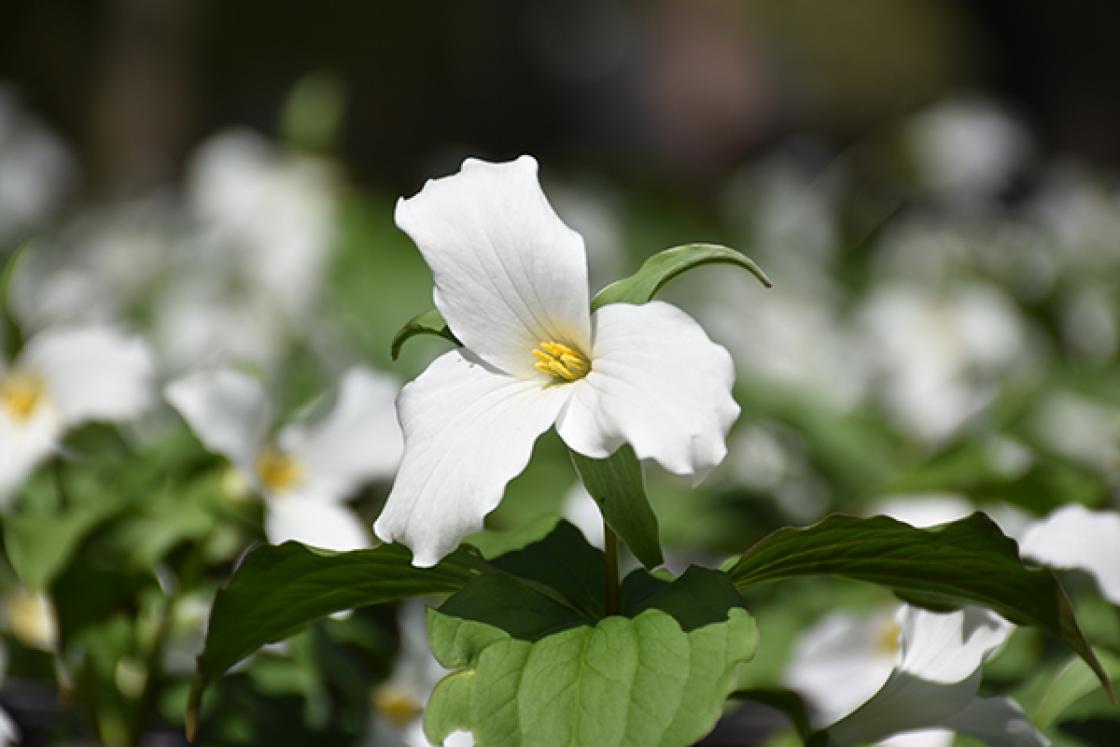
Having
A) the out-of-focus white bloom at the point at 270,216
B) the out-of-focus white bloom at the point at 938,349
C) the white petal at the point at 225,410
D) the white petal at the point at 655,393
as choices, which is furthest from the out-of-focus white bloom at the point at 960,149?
the white petal at the point at 655,393

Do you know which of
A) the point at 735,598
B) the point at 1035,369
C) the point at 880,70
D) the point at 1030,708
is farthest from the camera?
the point at 880,70

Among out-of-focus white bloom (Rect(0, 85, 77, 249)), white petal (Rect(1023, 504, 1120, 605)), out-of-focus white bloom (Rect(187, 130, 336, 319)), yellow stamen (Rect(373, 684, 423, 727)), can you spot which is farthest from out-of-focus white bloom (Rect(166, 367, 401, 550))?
out-of-focus white bloom (Rect(0, 85, 77, 249))

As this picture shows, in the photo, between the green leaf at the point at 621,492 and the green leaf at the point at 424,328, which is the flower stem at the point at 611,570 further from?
the green leaf at the point at 424,328

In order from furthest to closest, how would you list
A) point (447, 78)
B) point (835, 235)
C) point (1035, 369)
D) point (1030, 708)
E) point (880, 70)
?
point (880, 70)
point (447, 78)
point (835, 235)
point (1035, 369)
point (1030, 708)

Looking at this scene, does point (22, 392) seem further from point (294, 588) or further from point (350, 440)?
point (294, 588)

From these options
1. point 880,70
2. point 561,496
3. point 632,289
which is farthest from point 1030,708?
point 880,70

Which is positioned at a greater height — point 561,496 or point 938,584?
point 938,584

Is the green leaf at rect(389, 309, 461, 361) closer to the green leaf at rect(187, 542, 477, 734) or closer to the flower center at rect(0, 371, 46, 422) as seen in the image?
the green leaf at rect(187, 542, 477, 734)

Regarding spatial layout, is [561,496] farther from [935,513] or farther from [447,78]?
[447,78]

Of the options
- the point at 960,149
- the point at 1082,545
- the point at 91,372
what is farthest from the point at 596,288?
the point at 1082,545
